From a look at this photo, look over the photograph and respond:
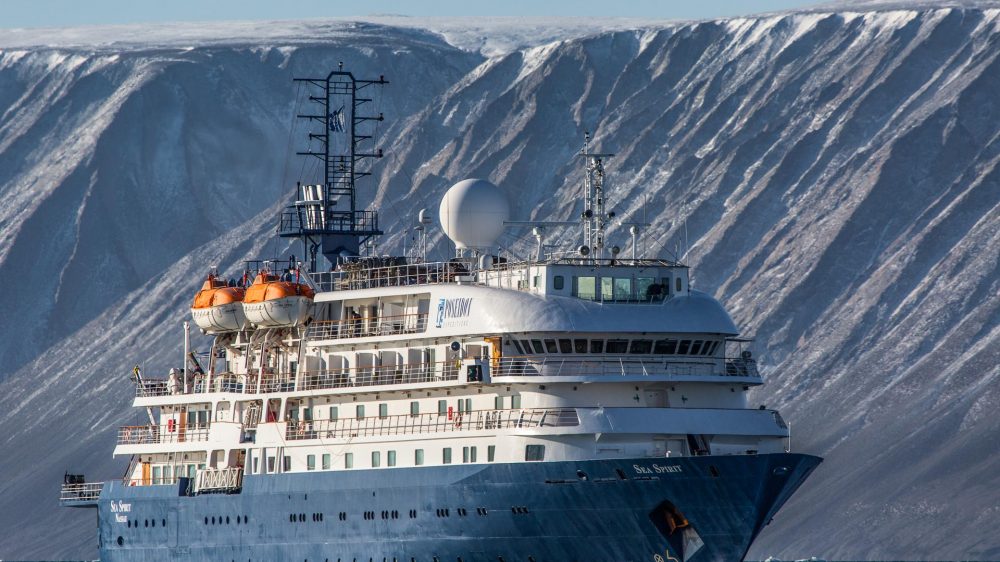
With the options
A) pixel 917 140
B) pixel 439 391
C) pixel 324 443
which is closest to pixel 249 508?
pixel 324 443

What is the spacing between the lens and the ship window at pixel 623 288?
63094mm

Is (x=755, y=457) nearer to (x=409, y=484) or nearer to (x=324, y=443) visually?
(x=409, y=484)

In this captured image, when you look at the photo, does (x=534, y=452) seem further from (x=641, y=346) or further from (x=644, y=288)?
(x=644, y=288)

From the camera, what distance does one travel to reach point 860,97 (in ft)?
→ 638

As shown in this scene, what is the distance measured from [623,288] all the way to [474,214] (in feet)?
29.3

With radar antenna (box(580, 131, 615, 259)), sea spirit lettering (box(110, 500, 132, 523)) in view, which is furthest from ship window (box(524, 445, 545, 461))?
sea spirit lettering (box(110, 500, 132, 523))

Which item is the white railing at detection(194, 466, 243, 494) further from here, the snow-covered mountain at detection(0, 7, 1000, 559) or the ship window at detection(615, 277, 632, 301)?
the snow-covered mountain at detection(0, 7, 1000, 559)

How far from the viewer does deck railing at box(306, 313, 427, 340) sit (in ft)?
218

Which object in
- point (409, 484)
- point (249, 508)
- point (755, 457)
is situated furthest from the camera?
point (249, 508)

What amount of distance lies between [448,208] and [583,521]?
1427 cm

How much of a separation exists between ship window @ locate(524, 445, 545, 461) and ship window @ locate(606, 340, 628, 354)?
11.7ft

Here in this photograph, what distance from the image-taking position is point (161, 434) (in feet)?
250

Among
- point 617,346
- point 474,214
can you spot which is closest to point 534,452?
point 617,346

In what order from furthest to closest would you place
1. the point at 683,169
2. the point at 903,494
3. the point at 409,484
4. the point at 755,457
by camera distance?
the point at 683,169, the point at 903,494, the point at 409,484, the point at 755,457
